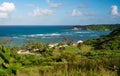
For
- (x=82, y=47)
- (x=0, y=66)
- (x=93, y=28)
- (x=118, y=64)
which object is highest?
(x=0, y=66)

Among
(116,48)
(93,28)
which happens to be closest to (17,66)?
(116,48)

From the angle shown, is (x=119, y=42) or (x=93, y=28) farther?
(x=93, y=28)

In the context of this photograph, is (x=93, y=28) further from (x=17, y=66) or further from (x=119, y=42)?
(x=17, y=66)

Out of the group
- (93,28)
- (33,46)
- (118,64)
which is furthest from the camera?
(93,28)

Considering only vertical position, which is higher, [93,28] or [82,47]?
[82,47]

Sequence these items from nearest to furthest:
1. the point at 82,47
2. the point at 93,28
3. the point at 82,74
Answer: the point at 82,74, the point at 82,47, the point at 93,28

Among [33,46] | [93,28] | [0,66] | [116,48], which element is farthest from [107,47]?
[93,28]

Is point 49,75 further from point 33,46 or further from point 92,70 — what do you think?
point 33,46

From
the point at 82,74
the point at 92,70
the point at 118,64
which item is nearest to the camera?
the point at 82,74

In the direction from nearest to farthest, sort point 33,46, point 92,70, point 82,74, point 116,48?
point 82,74 < point 92,70 < point 116,48 < point 33,46
